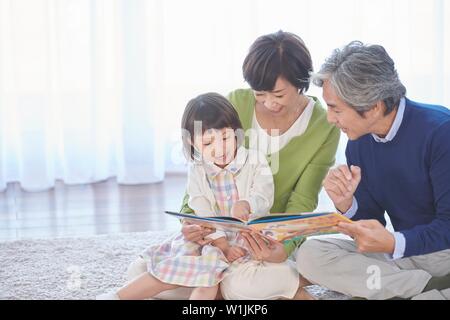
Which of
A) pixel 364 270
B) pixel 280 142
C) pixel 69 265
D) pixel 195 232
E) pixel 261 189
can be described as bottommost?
pixel 69 265

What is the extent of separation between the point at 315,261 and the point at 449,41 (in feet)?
7.52

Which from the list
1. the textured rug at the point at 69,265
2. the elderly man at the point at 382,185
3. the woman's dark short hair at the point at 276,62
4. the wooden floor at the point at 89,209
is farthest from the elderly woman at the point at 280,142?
the wooden floor at the point at 89,209

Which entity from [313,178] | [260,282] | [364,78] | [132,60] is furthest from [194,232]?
[132,60]

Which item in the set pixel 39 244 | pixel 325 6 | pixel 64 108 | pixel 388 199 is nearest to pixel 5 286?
pixel 39 244

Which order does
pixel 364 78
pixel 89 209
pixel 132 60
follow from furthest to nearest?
pixel 132 60, pixel 89 209, pixel 364 78

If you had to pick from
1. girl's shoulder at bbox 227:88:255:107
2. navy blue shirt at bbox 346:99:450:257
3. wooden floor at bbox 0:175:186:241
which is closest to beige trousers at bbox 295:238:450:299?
navy blue shirt at bbox 346:99:450:257

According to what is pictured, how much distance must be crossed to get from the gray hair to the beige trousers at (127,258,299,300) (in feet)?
1.77

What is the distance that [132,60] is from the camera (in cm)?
414

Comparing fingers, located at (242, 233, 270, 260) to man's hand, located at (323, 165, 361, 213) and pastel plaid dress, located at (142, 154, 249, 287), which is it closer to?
pastel plaid dress, located at (142, 154, 249, 287)

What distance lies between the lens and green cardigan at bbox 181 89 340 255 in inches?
102

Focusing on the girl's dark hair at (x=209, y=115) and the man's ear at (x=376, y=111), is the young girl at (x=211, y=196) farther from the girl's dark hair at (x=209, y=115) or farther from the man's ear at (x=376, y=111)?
the man's ear at (x=376, y=111)

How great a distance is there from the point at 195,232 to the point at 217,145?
0.27 meters

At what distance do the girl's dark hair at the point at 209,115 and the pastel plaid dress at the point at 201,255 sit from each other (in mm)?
137

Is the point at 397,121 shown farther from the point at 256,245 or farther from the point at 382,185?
the point at 256,245
